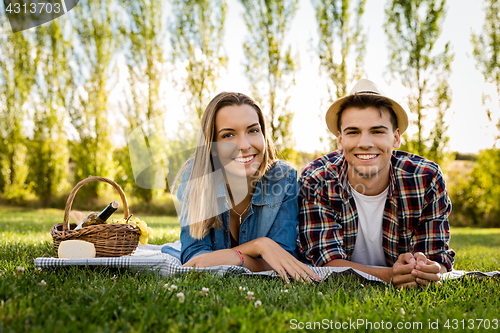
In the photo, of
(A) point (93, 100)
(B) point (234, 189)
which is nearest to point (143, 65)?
(A) point (93, 100)

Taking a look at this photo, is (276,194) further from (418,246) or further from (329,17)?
(329,17)

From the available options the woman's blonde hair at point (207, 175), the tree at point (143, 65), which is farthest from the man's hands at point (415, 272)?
the tree at point (143, 65)

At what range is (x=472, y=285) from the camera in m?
2.75

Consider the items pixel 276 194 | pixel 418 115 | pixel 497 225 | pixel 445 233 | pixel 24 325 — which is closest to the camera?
pixel 24 325

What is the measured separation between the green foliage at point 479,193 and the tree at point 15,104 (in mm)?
17003

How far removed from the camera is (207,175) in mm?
3406

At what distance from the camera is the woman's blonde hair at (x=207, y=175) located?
10.7ft

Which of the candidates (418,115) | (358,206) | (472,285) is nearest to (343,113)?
(358,206)

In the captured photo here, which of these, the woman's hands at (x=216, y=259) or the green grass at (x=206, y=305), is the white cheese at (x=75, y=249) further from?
the woman's hands at (x=216, y=259)

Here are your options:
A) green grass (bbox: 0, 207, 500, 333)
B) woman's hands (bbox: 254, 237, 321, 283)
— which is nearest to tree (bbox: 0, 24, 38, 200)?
green grass (bbox: 0, 207, 500, 333)

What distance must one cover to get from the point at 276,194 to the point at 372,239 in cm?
100

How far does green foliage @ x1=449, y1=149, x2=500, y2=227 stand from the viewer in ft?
42.5

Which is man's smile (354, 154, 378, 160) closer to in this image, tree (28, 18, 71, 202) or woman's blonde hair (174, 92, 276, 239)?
woman's blonde hair (174, 92, 276, 239)

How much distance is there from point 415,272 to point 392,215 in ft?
2.52
